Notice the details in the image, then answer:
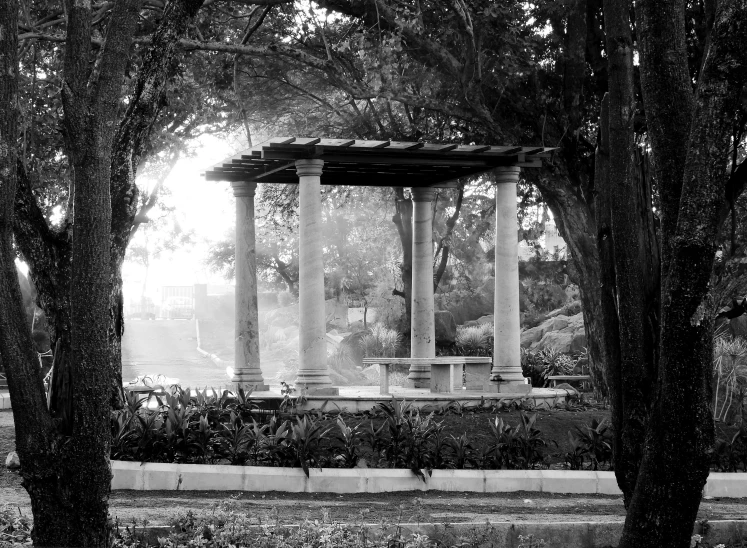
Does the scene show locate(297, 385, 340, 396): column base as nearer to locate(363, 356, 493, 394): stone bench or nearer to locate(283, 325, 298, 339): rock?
locate(363, 356, 493, 394): stone bench

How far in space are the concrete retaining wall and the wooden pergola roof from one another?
5929 millimetres

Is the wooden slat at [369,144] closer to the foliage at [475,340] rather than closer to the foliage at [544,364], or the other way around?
the foliage at [544,364]

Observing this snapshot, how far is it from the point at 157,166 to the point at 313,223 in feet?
47.6

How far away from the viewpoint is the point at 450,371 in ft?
55.4

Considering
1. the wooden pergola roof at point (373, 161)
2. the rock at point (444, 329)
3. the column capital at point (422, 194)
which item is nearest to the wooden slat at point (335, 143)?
the wooden pergola roof at point (373, 161)

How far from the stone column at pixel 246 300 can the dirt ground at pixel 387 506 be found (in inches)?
256

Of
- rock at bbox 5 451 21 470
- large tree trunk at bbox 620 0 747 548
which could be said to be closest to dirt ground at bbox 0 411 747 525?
rock at bbox 5 451 21 470

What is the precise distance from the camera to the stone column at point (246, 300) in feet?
56.9

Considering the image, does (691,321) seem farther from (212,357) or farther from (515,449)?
(212,357)

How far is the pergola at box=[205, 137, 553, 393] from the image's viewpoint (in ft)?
50.3

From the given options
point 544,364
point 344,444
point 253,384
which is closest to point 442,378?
point 253,384

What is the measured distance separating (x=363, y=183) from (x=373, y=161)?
136 inches

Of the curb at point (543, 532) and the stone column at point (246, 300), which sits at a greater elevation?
the stone column at point (246, 300)

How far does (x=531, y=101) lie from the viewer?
19344 millimetres
